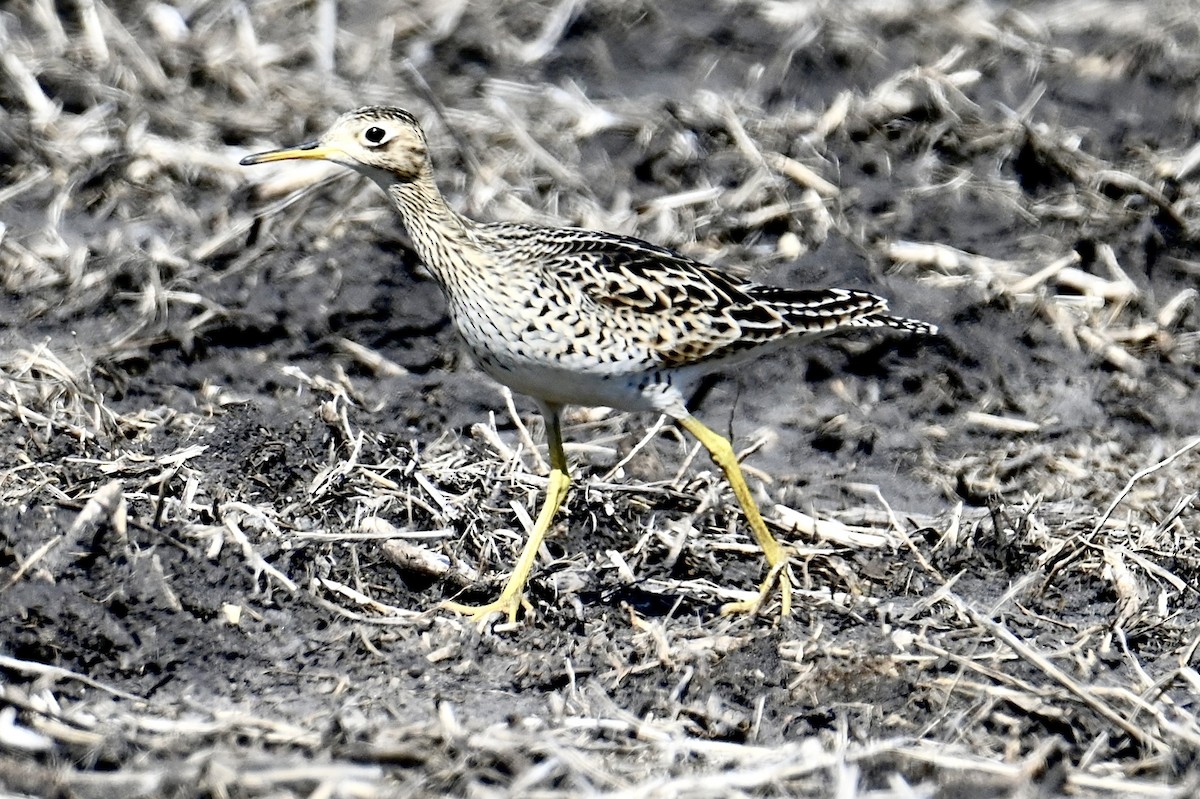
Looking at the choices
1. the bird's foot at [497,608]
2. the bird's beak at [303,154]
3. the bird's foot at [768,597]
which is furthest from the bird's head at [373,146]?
the bird's foot at [768,597]

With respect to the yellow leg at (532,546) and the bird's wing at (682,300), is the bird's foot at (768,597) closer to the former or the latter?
the yellow leg at (532,546)

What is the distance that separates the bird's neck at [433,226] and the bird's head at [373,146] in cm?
6

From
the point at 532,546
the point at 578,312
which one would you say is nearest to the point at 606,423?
the point at 532,546

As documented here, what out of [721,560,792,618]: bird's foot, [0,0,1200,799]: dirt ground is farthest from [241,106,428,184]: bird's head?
[721,560,792,618]: bird's foot

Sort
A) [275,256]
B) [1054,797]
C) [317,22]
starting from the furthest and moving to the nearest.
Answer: [317,22] → [275,256] → [1054,797]

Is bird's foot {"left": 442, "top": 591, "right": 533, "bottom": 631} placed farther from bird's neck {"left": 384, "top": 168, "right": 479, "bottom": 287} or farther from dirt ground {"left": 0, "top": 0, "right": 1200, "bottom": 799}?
bird's neck {"left": 384, "top": 168, "right": 479, "bottom": 287}

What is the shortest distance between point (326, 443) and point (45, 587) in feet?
4.90

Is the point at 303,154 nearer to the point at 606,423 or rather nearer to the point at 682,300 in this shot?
the point at 682,300

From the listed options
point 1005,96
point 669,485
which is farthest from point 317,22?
point 669,485

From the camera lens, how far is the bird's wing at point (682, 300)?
21.6 ft

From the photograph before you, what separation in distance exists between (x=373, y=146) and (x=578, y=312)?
1.06 m

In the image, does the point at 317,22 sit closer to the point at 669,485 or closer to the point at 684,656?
the point at 669,485

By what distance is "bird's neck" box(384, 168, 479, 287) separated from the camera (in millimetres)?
6641

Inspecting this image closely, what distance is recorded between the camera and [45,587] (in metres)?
5.92
